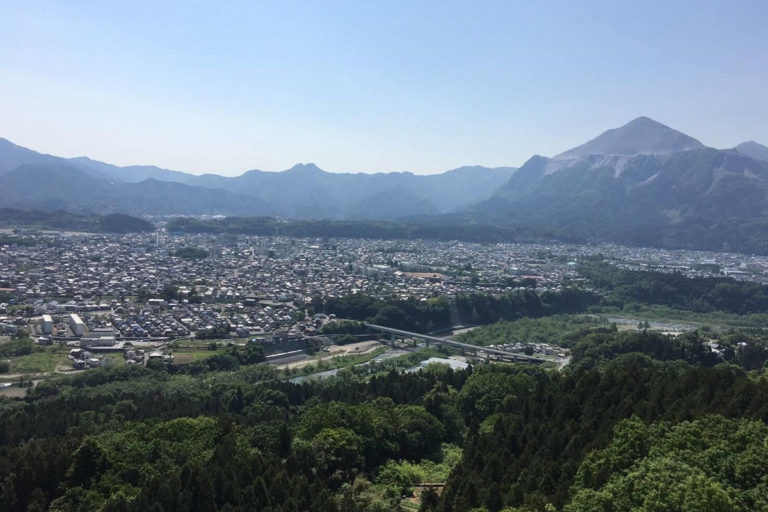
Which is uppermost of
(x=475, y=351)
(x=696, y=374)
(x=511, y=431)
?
(x=696, y=374)

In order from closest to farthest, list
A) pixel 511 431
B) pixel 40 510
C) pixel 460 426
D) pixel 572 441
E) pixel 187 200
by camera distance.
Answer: pixel 40 510
pixel 572 441
pixel 511 431
pixel 460 426
pixel 187 200

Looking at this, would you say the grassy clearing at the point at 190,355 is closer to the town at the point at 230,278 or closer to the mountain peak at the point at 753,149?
the town at the point at 230,278

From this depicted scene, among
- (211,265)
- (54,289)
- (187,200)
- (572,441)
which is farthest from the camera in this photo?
(187,200)

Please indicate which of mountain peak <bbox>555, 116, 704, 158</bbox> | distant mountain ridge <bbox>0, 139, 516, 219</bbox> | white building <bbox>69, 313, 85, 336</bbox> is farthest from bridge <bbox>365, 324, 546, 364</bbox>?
mountain peak <bbox>555, 116, 704, 158</bbox>

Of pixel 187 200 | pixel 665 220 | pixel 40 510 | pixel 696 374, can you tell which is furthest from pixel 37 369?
pixel 187 200

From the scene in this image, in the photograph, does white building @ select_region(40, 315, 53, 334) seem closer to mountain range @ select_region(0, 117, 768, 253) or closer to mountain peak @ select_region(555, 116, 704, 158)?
mountain range @ select_region(0, 117, 768, 253)

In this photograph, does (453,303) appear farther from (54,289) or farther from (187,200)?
(187,200)

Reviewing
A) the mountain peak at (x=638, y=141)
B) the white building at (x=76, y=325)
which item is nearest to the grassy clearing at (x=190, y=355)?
the white building at (x=76, y=325)

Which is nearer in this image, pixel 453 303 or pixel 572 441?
pixel 572 441
